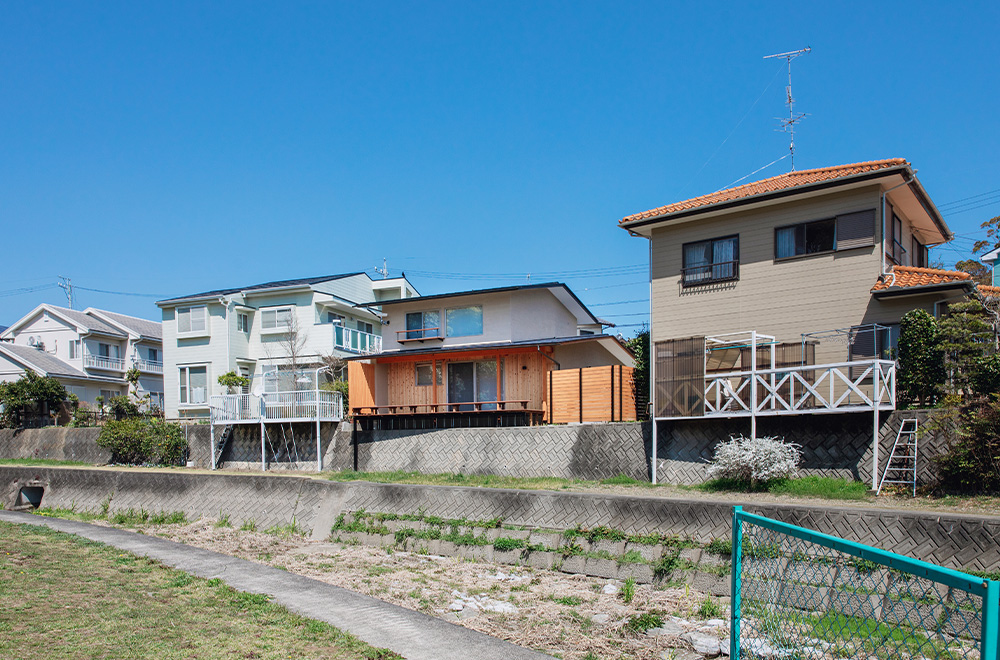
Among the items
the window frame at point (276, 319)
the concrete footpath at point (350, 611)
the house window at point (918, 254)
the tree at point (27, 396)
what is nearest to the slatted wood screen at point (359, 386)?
the window frame at point (276, 319)

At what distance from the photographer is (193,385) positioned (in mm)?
34875

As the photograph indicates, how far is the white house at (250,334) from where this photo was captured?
109ft

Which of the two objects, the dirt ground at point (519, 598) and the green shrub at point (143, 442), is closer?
the dirt ground at point (519, 598)

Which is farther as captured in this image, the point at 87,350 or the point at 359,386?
the point at 87,350

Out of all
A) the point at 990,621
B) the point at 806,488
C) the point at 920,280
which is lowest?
the point at 806,488

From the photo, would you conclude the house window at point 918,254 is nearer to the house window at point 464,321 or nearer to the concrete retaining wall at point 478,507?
the concrete retaining wall at point 478,507

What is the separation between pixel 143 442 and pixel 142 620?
75.9 feet

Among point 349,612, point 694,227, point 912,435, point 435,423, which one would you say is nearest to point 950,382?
point 912,435

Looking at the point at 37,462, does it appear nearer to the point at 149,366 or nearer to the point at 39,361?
the point at 39,361

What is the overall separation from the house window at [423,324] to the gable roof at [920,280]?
15824 mm

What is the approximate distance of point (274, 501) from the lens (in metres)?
19.1

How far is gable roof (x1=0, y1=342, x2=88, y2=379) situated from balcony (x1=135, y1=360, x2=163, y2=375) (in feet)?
10.0

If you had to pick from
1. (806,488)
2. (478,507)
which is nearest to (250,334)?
(478,507)

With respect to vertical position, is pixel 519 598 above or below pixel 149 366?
below
